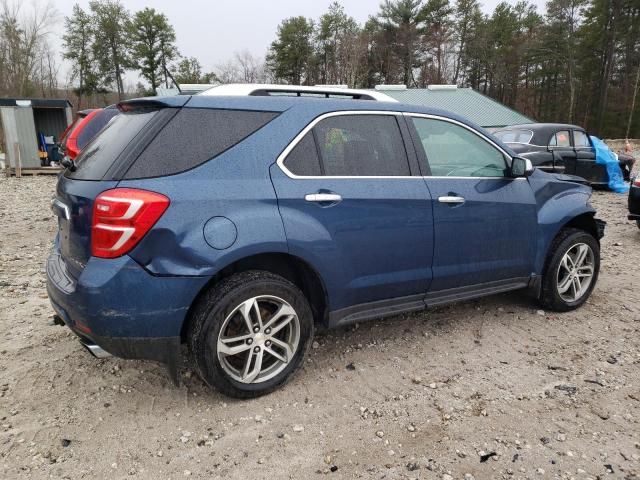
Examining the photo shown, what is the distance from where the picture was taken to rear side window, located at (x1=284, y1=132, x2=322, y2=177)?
2.81 m

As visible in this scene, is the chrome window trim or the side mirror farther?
the side mirror

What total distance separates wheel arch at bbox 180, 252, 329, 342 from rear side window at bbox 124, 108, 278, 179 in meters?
0.62

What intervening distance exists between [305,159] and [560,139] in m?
9.88

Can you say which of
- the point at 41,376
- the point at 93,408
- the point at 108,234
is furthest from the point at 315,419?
the point at 41,376

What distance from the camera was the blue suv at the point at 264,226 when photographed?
2.41 meters

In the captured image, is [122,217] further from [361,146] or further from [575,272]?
[575,272]

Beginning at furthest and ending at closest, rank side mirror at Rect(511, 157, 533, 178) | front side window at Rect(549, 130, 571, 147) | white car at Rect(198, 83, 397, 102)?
1. front side window at Rect(549, 130, 571, 147)
2. side mirror at Rect(511, 157, 533, 178)
3. white car at Rect(198, 83, 397, 102)

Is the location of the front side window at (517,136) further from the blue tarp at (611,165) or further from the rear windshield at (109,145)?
the rear windshield at (109,145)

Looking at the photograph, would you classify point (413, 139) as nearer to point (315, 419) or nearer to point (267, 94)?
point (267, 94)

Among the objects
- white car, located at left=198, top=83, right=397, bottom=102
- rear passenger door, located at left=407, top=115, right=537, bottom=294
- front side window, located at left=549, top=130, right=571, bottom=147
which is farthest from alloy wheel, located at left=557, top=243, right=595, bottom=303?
front side window, located at left=549, top=130, right=571, bottom=147

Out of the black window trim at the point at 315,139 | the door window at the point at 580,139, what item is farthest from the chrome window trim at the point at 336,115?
the door window at the point at 580,139

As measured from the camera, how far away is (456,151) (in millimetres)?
3627

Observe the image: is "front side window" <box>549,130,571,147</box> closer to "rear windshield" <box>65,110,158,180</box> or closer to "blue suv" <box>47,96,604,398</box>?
"blue suv" <box>47,96,604,398</box>

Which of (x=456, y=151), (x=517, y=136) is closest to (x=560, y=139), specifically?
(x=517, y=136)
